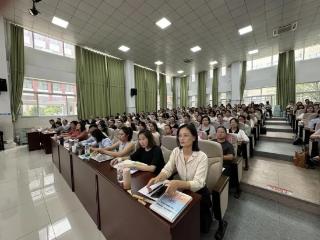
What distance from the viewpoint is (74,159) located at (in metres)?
2.65

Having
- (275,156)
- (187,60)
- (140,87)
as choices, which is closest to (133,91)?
(140,87)

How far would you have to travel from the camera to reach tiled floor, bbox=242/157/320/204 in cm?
228

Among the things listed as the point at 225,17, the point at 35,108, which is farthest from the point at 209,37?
the point at 35,108

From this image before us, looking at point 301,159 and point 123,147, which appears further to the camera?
point 301,159

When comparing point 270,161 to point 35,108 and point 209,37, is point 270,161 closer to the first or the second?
point 209,37

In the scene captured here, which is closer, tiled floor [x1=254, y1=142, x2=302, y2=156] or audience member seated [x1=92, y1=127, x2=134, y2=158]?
audience member seated [x1=92, y1=127, x2=134, y2=158]

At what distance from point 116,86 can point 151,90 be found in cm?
362

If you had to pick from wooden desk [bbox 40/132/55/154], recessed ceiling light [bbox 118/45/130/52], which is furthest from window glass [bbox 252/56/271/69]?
wooden desk [bbox 40/132/55/154]

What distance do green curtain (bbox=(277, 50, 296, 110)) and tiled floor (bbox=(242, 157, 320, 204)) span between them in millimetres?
9424

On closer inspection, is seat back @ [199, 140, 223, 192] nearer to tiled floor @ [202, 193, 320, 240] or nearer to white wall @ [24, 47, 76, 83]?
tiled floor @ [202, 193, 320, 240]

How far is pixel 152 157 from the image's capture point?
2008mm

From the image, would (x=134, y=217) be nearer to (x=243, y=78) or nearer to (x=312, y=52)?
(x=243, y=78)

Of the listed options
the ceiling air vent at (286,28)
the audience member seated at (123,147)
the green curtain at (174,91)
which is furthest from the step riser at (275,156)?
the green curtain at (174,91)

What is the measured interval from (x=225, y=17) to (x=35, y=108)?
9.08 m
